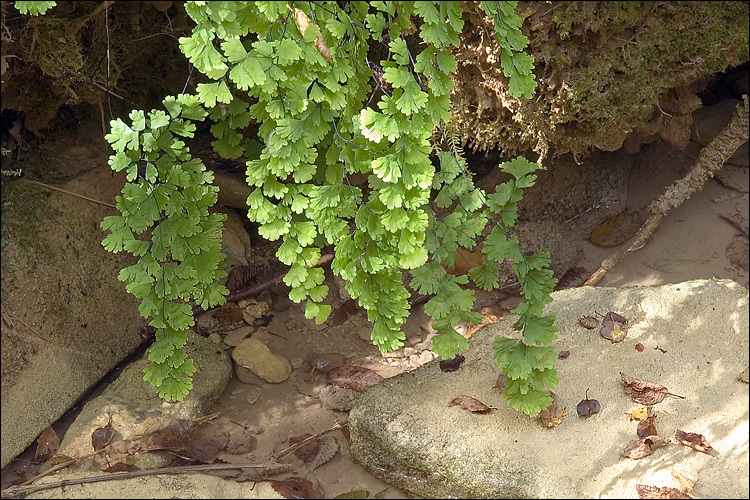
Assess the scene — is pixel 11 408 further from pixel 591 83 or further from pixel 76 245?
pixel 591 83

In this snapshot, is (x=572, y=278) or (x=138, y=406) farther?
(x=572, y=278)

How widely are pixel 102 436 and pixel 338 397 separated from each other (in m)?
1.19

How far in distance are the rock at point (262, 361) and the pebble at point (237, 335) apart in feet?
0.33

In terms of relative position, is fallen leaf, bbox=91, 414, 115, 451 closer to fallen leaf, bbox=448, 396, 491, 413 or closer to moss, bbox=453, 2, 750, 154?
fallen leaf, bbox=448, 396, 491, 413

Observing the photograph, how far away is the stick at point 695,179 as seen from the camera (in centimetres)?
402

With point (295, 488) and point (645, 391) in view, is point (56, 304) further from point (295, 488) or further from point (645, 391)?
point (645, 391)

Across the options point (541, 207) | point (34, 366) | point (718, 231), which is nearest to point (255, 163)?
point (34, 366)

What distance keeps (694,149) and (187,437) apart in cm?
372

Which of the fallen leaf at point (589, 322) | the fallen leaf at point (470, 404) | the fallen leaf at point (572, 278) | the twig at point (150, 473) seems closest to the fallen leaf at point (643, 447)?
the fallen leaf at point (470, 404)

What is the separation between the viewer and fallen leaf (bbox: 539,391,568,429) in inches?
114

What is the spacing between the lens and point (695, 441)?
8.75 feet

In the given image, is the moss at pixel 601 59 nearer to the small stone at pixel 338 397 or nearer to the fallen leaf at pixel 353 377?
the fallen leaf at pixel 353 377

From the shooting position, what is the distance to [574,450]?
109 inches

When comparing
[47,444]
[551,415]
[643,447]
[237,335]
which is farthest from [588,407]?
[47,444]
